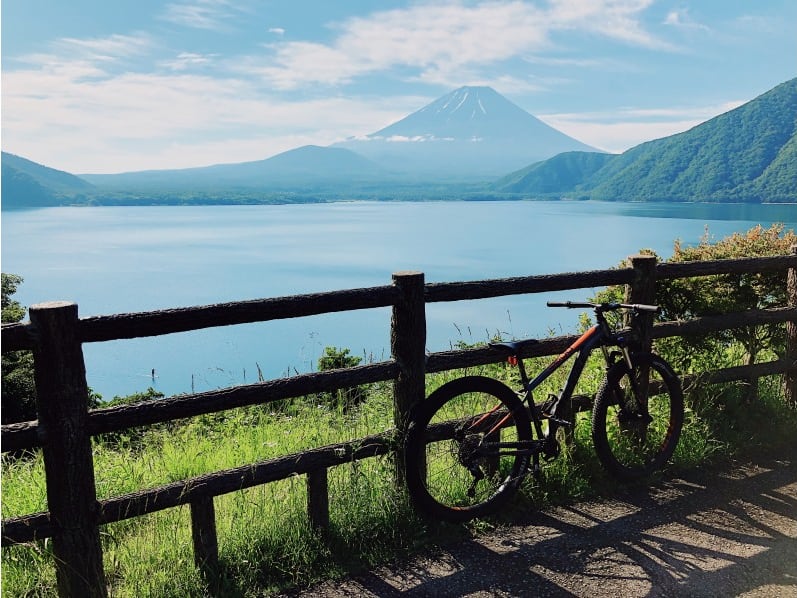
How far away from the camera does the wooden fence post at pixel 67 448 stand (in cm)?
319

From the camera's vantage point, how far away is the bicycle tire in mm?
4844

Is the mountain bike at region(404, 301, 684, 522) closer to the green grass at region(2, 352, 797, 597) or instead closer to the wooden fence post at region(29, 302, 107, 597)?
the green grass at region(2, 352, 797, 597)

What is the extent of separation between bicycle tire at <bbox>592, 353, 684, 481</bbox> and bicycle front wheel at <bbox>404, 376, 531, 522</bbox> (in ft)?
2.30

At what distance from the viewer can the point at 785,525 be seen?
447cm

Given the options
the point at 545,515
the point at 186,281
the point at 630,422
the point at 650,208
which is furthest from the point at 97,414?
the point at 650,208

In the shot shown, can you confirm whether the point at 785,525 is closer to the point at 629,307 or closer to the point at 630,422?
the point at 630,422

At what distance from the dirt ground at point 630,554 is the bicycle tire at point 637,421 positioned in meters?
0.23

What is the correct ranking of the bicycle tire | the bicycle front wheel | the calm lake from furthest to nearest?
the calm lake, the bicycle tire, the bicycle front wheel

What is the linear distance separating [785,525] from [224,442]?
4.13 m

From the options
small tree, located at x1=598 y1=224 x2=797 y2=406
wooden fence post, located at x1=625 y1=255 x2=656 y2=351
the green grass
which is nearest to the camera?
the green grass

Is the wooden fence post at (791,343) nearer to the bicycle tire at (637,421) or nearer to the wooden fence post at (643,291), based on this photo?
the bicycle tire at (637,421)

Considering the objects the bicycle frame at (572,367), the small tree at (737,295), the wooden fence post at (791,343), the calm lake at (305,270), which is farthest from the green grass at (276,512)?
the calm lake at (305,270)

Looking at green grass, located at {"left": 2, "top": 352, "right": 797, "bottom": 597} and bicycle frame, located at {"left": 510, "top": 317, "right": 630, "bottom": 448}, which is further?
bicycle frame, located at {"left": 510, "top": 317, "right": 630, "bottom": 448}

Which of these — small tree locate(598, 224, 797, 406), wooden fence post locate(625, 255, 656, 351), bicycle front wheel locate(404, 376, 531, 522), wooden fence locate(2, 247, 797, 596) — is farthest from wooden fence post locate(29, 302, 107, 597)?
small tree locate(598, 224, 797, 406)
